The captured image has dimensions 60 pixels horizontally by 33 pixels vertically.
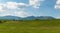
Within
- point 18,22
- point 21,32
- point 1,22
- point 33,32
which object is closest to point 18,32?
point 21,32

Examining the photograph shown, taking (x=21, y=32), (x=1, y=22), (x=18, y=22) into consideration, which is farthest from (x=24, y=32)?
(x=1, y=22)

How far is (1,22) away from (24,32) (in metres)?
15.5

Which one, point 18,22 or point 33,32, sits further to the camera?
point 18,22

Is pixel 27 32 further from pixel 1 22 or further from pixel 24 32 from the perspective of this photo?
pixel 1 22

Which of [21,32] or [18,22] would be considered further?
[18,22]

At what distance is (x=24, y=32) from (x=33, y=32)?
4.50 ft

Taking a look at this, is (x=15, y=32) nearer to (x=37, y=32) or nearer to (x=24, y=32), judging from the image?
(x=24, y=32)

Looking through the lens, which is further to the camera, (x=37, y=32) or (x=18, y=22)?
(x=18, y=22)

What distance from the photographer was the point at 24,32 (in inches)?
971

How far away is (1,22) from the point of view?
39.1 meters

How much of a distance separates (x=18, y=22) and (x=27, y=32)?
12.4 metres

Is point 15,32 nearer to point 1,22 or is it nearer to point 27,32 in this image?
point 27,32

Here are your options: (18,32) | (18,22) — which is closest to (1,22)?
(18,22)

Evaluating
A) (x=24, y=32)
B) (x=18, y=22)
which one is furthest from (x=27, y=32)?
(x=18, y=22)
